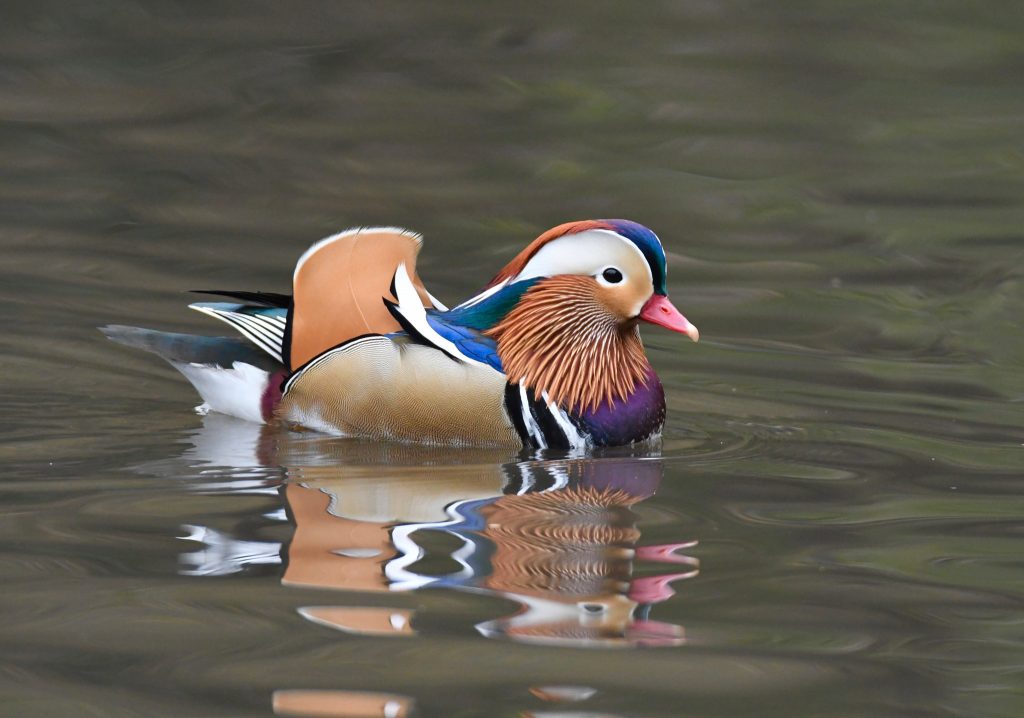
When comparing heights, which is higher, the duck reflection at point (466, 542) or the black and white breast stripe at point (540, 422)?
the black and white breast stripe at point (540, 422)

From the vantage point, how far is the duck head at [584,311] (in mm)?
6676

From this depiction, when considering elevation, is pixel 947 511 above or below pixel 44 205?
below

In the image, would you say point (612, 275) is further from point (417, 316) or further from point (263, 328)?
point (263, 328)

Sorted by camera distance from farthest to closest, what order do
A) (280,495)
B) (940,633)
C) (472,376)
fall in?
(472,376), (280,495), (940,633)

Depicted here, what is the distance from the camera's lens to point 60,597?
480 cm

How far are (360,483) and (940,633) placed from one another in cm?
208

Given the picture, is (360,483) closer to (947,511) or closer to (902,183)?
(947,511)

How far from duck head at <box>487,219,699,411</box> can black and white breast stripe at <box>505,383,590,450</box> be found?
0.04 metres

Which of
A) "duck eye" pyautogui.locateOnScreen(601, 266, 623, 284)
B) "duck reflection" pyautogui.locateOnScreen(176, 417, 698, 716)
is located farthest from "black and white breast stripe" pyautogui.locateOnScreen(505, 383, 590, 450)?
"duck eye" pyautogui.locateOnScreen(601, 266, 623, 284)

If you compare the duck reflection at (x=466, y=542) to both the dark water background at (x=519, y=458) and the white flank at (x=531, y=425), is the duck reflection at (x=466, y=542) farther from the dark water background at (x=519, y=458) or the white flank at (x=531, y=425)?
the white flank at (x=531, y=425)

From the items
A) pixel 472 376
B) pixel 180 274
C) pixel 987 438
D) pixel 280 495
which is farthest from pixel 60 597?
pixel 180 274

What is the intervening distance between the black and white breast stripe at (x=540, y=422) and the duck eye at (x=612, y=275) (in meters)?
0.47

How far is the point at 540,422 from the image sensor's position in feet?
22.0

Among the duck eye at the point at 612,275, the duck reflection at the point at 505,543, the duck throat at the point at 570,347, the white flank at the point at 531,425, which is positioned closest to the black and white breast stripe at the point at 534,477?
the duck reflection at the point at 505,543
